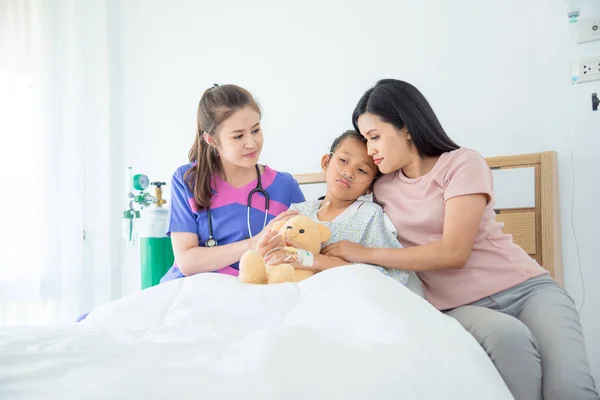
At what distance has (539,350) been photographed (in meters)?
1.08

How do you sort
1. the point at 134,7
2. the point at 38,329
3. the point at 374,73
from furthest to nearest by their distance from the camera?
the point at 134,7
the point at 374,73
the point at 38,329

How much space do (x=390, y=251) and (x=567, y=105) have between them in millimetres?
1167

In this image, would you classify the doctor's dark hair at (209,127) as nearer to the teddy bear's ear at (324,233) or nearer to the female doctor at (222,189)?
the female doctor at (222,189)

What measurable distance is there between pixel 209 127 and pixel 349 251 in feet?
2.21

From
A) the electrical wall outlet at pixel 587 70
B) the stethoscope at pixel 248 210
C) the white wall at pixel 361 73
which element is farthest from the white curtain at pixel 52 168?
the electrical wall outlet at pixel 587 70

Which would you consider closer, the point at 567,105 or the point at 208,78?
the point at 567,105

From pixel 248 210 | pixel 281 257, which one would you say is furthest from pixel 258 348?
pixel 248 210

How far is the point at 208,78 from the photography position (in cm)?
296

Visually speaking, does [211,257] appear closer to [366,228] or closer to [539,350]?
[366,228]

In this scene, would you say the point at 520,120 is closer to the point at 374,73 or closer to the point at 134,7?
the point at 374,73

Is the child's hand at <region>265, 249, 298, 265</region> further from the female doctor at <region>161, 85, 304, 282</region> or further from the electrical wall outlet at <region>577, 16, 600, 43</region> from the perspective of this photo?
the electrical wall outlet at <region>577, 16, 600, 43</region>

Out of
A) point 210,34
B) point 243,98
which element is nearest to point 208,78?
point 210,34

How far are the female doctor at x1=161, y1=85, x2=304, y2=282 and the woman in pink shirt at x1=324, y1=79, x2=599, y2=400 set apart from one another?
0.37m

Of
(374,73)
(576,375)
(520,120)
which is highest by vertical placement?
(374,73)
